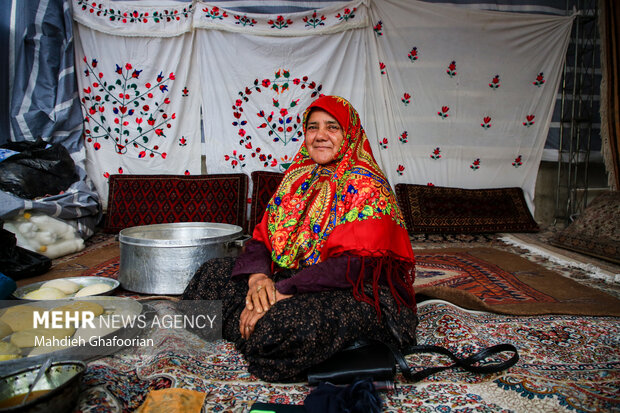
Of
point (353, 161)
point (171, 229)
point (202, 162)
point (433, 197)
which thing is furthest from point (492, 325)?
point (202, 162)

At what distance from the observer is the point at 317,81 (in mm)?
3547

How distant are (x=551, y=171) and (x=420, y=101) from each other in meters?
1.57

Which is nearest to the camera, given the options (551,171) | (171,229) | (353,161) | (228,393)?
(228,393)

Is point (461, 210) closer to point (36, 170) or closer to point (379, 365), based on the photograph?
point (379, 365)

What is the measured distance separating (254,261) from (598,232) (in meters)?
2.70

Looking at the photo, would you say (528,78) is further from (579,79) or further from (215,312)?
(215,312)

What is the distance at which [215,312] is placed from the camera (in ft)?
5.44

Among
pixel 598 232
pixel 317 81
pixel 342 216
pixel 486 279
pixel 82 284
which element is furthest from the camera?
pixel 317 81

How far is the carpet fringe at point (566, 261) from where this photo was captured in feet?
8.02

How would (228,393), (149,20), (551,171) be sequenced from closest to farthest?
(228,393)
(149,20)
(551,171)

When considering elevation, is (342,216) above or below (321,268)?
above

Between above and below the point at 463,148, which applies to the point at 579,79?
above

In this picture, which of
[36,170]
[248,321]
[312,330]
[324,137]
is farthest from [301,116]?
[312,330]

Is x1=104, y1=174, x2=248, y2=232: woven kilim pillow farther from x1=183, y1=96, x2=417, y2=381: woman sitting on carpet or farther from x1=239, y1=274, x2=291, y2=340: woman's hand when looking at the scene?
x1=239, y1=274, x2=291, y2=340: woman's hand
